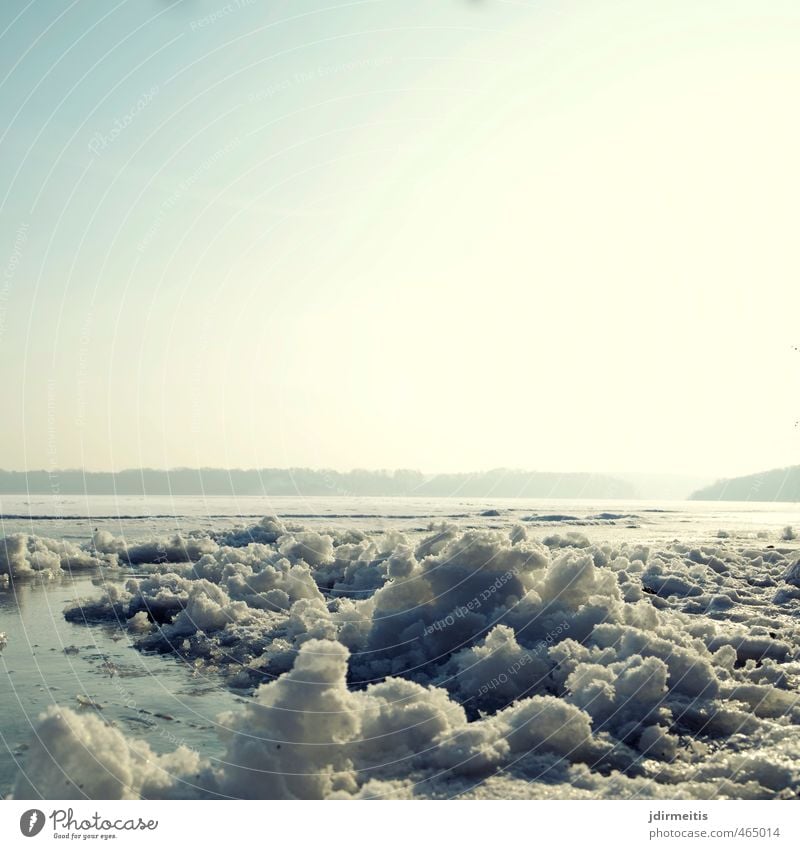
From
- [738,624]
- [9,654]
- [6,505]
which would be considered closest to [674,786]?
[738,624]

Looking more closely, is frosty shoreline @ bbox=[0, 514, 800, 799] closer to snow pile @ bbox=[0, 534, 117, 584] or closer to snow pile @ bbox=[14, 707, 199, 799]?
snow pile @ bbox=[14, 707, 199, 799]

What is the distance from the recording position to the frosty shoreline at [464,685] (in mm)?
6438

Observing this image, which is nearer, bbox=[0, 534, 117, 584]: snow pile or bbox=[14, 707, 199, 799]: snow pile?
bbox=[14, 707, 199, 799]: snow pile

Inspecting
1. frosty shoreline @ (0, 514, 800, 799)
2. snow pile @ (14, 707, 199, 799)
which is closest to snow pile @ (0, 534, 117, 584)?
frosty shoreline @ (0, 514, 800, 799)

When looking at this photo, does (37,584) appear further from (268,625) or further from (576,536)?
(576,536)

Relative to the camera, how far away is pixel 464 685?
9055mm

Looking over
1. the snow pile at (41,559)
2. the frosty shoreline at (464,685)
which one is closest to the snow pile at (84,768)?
the frosty shoreline at (464,685)

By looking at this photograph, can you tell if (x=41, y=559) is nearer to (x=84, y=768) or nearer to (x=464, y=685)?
(x=464, y=685)

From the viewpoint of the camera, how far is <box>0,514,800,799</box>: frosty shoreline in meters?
6.44

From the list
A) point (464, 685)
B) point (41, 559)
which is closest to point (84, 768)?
point (464, 685)

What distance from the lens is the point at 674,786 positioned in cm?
666

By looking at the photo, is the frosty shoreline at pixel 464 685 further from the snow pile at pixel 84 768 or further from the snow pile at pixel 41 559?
Result: the snow pile at pixel 41 559

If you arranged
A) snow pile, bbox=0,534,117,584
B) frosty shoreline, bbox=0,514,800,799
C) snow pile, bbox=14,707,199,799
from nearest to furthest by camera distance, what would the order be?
snow pile, bbox=14,707,199,799
frosty shoreline, bbox=0,514,800,799
snow pile, bbox=0,534,117,584
